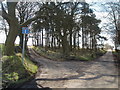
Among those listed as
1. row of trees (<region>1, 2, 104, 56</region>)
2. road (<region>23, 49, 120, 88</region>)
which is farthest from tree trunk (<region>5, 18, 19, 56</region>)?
road (<region>23, 49, 120, 88</region>)

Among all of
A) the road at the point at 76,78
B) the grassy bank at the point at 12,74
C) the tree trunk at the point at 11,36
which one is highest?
the tree trunk at the point at 11,36

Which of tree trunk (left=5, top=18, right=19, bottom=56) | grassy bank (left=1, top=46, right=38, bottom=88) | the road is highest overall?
tree trunk (left=5, top=18, right=19, bottom=56)

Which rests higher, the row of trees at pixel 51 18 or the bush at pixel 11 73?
the row of trees at pixel 51 18

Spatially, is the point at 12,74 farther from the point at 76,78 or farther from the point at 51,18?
the point at 51,18

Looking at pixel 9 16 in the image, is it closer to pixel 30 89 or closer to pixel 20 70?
pixel 20 70

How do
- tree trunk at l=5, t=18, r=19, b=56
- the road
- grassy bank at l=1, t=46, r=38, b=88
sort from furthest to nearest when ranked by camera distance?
tree trunk at l=5, t=18, r=19, b=56 → the road → grassy bank at l=1, t=46, r=38, b=88

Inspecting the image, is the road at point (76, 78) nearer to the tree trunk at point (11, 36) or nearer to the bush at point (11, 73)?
the bush at point (11, 73)

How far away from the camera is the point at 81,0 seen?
57.2 feet

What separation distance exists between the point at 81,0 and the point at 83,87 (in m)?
15.3

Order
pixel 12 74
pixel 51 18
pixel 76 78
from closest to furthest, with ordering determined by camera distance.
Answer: pixel 12 74, pixel 76 78, pixel 51 18

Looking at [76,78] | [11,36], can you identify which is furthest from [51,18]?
[76,78]

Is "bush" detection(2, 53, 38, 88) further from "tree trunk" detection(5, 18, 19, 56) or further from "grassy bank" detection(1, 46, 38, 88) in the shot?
"tree trunk" detection(5, 18, 19, 56)

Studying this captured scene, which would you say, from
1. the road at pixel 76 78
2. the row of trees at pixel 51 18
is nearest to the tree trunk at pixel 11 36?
the row of trees at pixel 51 18

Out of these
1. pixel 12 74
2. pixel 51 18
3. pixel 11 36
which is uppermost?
pixel 51 18
